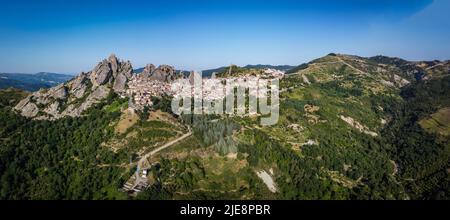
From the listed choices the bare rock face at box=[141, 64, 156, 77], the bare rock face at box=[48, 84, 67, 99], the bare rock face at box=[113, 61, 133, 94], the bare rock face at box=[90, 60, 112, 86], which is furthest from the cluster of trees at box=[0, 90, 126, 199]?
the bare rock face at box=[141, 64, 156, 77]

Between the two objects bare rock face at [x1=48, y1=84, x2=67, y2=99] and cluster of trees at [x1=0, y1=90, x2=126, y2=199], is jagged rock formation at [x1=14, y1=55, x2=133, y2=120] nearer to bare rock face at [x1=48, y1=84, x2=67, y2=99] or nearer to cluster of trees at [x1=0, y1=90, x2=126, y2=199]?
bare rock face at [x1=48, y1=84, x2=67, y2=99]

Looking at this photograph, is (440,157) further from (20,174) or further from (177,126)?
(20,174)

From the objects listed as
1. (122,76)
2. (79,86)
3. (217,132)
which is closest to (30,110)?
(79,86)

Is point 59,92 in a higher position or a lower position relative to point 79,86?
lower

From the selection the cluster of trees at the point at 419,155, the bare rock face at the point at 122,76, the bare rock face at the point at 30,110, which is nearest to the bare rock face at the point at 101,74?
the bare rock face at the point at 122,76

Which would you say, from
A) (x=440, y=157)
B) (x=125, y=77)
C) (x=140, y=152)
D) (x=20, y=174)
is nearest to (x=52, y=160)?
(x=20, y=174)

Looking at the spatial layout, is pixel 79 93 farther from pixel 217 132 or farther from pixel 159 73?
pixel 217 132

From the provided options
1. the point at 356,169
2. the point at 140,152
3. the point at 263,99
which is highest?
the point at 263,99

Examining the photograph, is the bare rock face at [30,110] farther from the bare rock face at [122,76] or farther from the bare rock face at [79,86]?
the bare rock face at [122,76]
